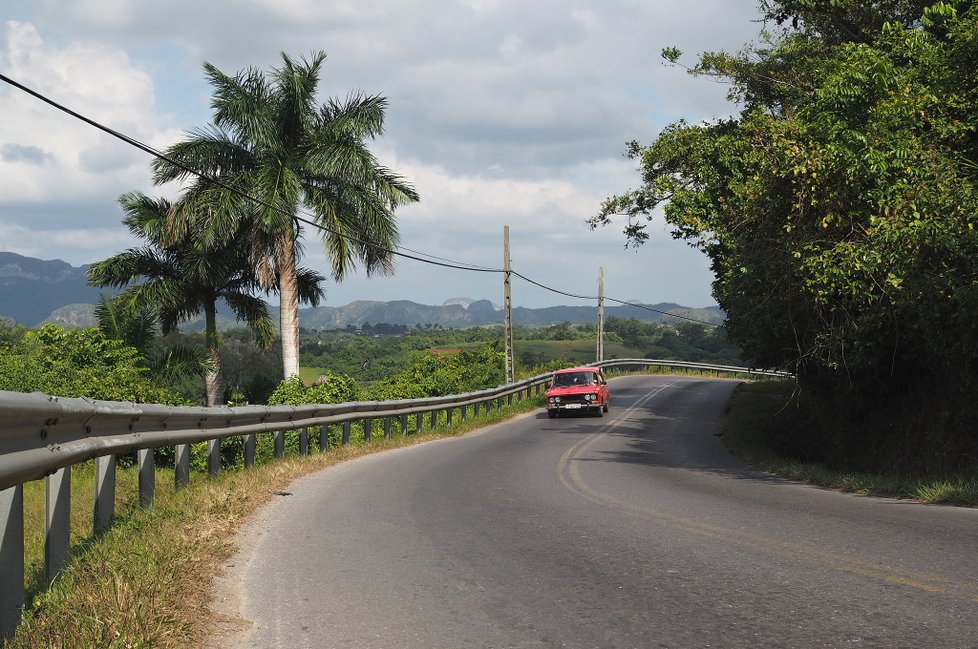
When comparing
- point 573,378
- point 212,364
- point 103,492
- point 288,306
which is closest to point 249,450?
point 103,492

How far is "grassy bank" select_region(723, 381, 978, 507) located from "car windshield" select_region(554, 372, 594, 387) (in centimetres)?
495

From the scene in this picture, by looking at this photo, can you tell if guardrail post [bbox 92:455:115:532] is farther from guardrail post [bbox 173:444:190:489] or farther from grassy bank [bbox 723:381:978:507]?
grassy bank [bbox 723:381:978:507]

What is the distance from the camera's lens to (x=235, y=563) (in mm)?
7488

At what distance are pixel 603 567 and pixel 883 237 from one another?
9696 millimetres

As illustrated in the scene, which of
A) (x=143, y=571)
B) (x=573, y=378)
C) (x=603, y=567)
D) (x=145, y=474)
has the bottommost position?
(x=603, y=567)

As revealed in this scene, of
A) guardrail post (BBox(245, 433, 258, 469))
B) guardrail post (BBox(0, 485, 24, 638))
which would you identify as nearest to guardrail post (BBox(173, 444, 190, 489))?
guardrail post (BBox(245, 433, 258, 469))

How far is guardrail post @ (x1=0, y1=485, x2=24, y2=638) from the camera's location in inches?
201

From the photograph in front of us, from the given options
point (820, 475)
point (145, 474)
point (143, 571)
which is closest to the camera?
point (143, 571)

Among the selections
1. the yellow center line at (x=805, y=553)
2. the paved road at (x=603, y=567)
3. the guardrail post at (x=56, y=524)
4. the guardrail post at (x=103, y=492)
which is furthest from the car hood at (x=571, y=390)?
the guardrail post at (x=56, y=524)

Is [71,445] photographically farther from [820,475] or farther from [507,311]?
[507,311]

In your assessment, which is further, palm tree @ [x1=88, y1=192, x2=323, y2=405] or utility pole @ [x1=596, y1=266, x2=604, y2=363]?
utility pole @ [x1=596, y1=266, x2=604, y2=363]

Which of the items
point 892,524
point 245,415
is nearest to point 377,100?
point 245,415

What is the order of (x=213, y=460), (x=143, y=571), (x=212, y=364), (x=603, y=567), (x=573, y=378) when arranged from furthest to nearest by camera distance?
(x=573, y=378) → (x=212, y=364) → (x=213, y=460) → (x=603, y=567) → (x=143, y=571)

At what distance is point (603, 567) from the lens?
7012 mm
